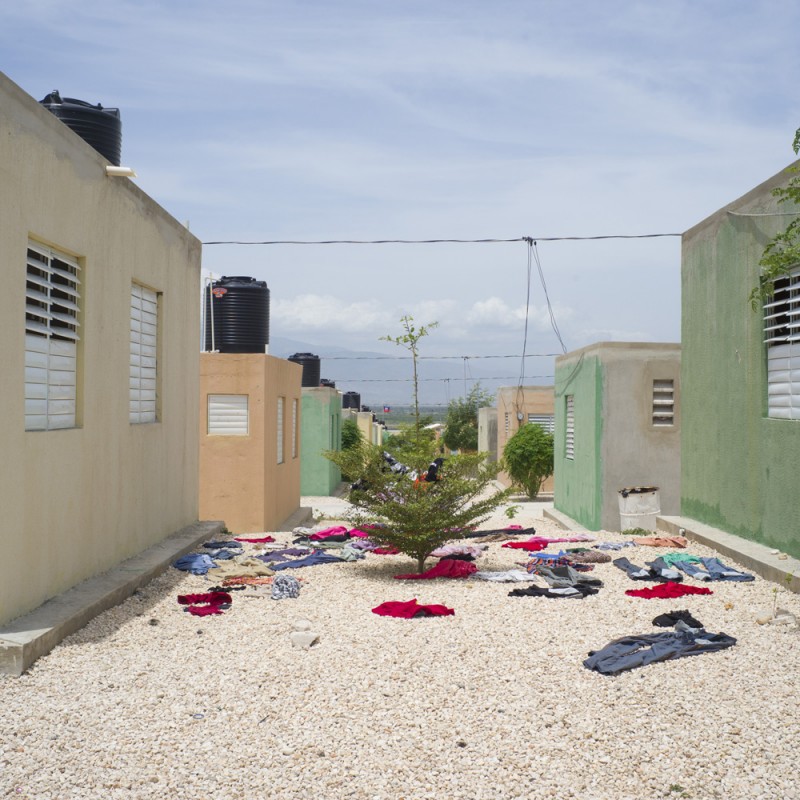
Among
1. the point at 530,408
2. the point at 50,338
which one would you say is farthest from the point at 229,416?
the point at 530,408

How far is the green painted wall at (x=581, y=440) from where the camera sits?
15.7 m

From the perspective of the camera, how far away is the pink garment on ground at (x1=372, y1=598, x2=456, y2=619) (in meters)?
6.78

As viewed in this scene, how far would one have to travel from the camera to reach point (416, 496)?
8.59 meters

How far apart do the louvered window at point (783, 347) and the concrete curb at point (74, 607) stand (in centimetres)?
593

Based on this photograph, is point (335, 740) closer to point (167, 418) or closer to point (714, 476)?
point (167, 418)

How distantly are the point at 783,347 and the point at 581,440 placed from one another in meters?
8.62

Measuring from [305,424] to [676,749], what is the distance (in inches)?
961

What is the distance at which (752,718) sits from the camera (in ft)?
14.9

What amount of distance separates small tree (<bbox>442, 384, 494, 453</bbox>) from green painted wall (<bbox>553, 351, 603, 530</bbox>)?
30.4 metres

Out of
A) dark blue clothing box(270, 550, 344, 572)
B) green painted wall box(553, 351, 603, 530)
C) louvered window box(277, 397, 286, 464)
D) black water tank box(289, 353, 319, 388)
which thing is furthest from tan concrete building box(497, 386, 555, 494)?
dark blue clothing box(270, 550, 344, 572)

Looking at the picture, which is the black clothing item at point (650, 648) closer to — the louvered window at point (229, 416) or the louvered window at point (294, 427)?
the louvered window at point (229, 416)

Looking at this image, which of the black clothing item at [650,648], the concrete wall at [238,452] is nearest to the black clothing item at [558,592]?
the black clothing item at [650,648]

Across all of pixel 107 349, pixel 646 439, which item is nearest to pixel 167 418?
pixel 107 349

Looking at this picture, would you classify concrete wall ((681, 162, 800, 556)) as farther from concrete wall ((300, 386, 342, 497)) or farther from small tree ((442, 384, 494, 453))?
small tree ((442, 384, 494, 453))
